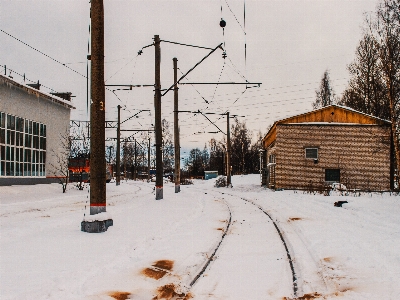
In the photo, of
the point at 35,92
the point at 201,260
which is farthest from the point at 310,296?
the point at 35,92

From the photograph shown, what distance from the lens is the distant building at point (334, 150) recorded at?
93.4 ft

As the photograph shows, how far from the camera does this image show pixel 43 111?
28875mm

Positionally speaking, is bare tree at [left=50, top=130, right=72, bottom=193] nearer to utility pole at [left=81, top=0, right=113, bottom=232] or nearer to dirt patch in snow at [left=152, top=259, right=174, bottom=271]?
utility pole at [left=81, top=0, right=113, bottom=232]

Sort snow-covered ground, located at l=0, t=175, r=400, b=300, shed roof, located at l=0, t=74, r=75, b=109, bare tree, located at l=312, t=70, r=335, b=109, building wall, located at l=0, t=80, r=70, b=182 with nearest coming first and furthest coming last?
snow-covered ground, located at l=0, t=175, r=400, b=300 < shed roof, located at l=0, t=74, r=75, b=109 < building wall, located at l=0, t=80, r=70, b=182 < bare tree, located at l=312, t=70, r=335, b=109

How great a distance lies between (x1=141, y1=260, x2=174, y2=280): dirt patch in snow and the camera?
5.24m

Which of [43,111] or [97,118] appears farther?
[43,111]

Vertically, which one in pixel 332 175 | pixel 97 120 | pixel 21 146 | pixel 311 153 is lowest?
pixel 332 175

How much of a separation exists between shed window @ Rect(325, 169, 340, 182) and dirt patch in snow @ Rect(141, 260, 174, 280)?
24975 mm

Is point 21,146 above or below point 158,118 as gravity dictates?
below

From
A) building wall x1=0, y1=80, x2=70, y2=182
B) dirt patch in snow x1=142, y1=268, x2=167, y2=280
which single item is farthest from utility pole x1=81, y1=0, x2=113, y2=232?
building wall x1=0, y1=80, x2=70, y2=182

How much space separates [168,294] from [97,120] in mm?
5644

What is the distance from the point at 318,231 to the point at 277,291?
191 inches

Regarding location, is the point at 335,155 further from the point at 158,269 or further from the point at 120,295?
the point at 120,295

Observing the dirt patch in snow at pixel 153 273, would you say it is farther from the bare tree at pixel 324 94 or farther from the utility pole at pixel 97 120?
the bare tree at pixel 324 94
